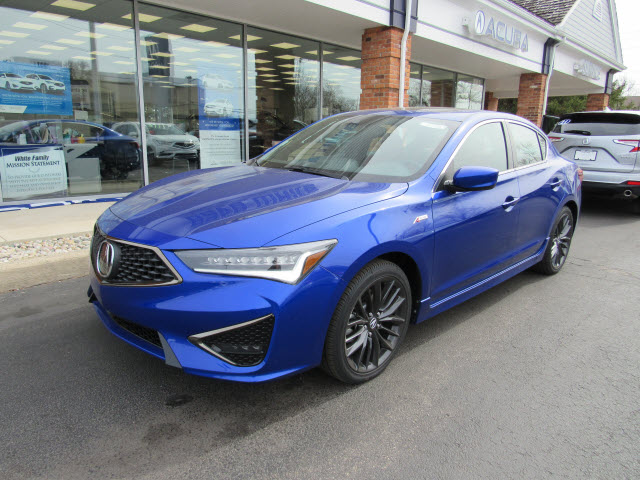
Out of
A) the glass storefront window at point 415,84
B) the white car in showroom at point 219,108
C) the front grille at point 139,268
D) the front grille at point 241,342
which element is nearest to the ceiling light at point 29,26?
the white car in showroom at point 219,108

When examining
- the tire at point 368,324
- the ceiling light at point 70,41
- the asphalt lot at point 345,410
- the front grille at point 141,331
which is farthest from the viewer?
the ceiling light at point 70,41

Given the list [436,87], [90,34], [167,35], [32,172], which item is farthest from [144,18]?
[436,87]

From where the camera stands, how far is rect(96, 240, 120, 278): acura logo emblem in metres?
2.41

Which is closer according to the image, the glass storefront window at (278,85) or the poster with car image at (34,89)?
the poster with car image at (34,89)

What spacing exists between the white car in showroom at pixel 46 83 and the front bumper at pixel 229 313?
6.40 meters

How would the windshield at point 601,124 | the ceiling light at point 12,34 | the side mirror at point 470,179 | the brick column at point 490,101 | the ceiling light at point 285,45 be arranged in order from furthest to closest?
the brick column at point 490,101 < the ceiling light at point 285,45 < the windshield at point 601,124 < the ceiling light at point 12,34 < the side mirror at point 470,179

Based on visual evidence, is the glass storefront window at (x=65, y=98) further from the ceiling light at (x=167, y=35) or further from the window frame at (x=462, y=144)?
the window frame at (x=462, y=144)

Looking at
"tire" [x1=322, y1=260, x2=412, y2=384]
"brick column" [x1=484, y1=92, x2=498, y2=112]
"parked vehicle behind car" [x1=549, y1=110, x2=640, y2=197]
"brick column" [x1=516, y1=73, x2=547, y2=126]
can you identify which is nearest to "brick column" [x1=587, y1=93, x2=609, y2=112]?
"brick column" [x1=484, y1=92, x2=498, y2=112]

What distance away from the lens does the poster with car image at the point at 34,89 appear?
684cm

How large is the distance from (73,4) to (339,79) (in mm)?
5973

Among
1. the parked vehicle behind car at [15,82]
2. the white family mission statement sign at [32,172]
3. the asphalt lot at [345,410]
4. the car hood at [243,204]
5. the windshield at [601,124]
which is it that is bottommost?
the asphalt lot at [345,410]

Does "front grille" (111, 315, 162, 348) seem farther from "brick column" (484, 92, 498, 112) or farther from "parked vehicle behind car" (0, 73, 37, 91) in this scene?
"brick column" (484, 92, 498, 112)

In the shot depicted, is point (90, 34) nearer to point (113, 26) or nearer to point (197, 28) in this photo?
point (113, 26)

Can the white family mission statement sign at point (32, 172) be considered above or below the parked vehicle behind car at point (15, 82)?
below
